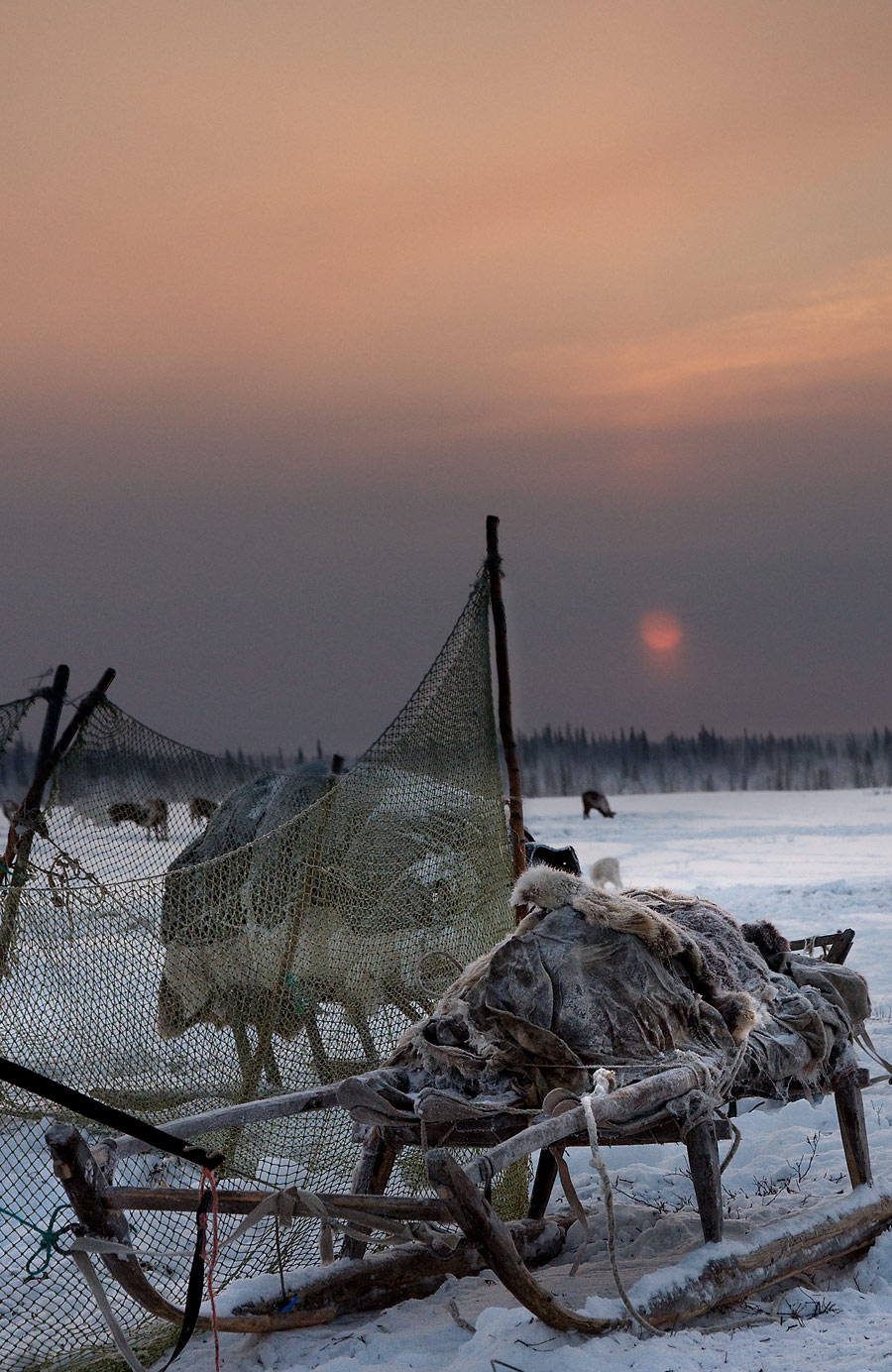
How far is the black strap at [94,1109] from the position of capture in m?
2.90

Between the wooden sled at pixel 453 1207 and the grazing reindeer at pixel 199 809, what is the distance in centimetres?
433

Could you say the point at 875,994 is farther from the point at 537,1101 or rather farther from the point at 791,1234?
the point at 537,1101

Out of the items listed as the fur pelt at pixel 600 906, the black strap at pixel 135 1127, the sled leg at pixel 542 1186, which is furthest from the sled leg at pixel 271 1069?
the black strap at pixel 135 1127

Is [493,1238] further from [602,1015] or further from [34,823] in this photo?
[34,823]

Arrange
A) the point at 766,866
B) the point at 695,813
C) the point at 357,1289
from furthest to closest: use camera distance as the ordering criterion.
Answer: the point at 695,813, the point at 766,866, the point at 357,1289

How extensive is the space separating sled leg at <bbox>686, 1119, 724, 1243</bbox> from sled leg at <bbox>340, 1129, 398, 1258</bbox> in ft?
3.66

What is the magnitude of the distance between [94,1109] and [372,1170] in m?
1.74

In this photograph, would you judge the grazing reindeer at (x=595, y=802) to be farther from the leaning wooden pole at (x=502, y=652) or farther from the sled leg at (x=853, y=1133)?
the sled leg at (x=853, y=1133)

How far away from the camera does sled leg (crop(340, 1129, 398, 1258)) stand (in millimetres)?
4562

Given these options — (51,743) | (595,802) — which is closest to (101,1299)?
(51,743)

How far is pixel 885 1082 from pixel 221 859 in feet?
14.8

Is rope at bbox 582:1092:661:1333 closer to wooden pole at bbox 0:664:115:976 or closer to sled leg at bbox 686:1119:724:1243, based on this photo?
sled leg at bbox 686:1119:724:1243

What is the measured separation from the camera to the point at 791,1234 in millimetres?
4574

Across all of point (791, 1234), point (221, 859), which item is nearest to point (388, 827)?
point (221, 859)
